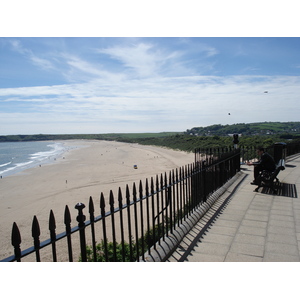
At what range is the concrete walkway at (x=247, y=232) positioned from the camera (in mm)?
3779

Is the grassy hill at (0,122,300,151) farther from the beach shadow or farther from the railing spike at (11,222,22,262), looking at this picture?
the railing spike at (11,222,22,262)

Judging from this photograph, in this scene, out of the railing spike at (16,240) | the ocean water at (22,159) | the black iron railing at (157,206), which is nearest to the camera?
the railing spike at (16,240)

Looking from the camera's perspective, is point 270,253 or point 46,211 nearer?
point 270,253

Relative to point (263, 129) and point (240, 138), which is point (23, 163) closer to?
point (240, 138)

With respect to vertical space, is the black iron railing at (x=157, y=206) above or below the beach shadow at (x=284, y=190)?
above

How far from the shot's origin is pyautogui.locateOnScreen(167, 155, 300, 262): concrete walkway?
3779 millimetres

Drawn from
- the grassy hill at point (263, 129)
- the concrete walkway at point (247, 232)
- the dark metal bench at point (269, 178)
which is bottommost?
the concrete walkway at point (247, 232)

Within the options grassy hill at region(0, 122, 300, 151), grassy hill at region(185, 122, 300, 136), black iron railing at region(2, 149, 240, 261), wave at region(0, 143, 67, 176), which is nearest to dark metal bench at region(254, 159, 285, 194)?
black iron railing at region(2, 149, 240, 261)

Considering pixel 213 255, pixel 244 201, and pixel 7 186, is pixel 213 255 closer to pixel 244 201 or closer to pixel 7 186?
pixel 244 201

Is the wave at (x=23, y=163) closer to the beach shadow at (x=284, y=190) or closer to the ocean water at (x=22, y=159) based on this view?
the ocean water at (x=22, y=159)

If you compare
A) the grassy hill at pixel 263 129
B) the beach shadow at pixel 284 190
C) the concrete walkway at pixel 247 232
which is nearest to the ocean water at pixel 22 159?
the beach shadow at pixel 284 190

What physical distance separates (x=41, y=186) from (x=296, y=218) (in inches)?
791

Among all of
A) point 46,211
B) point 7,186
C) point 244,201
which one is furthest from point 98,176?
point 244,201
